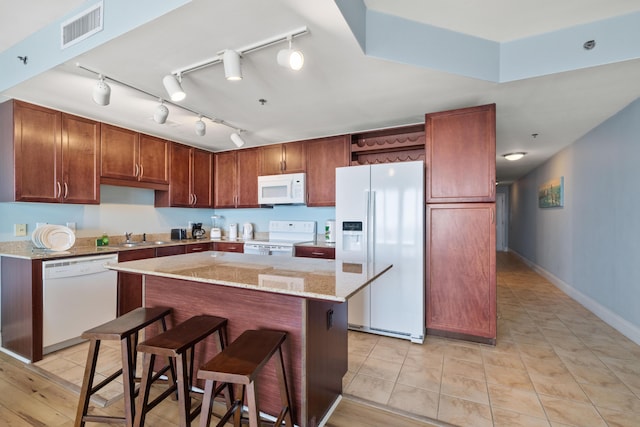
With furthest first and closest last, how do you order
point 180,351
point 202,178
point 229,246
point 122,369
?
point 202,178
point 229,246
point 122,369
point 180,351

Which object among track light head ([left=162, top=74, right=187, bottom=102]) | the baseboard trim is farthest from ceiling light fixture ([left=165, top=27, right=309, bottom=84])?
the baseboard trim

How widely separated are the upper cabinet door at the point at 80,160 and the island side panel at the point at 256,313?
1.74m

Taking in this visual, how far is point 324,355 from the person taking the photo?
1.69 m

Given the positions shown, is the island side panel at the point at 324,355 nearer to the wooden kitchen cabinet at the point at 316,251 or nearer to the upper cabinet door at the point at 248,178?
the wooden kitchen cabinet at the point at 316,251

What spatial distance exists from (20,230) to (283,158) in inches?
111

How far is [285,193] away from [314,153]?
0.65 meters

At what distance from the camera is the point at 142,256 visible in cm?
314

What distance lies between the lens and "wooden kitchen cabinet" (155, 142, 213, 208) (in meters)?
3.91

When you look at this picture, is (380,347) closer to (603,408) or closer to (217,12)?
(603,408)

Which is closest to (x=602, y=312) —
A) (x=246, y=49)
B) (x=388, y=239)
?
(x=388, y=239)

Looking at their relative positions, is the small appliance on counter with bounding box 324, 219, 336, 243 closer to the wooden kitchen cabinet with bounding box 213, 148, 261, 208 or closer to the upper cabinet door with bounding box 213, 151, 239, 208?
the wooden kitchen cabinet with bounding box 213, 148, 261, 208

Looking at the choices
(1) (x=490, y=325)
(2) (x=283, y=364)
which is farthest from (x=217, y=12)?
(1) (x=490, y=325)

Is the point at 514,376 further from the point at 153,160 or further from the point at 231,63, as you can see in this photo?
the point at 153,160

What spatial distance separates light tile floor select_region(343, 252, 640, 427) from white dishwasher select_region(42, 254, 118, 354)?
95.0 inches
